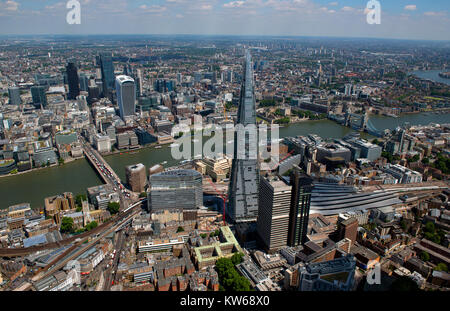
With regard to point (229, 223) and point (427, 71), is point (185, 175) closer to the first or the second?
point (229, 223)

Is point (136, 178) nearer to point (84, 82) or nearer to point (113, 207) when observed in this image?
point (113, 207)

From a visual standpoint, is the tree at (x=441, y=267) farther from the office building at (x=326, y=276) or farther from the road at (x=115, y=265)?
the road at (x=115, y=265)

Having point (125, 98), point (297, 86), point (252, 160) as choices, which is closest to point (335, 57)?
point (297, 86)

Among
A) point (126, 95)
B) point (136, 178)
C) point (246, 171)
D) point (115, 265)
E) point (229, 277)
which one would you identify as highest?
point (126, 95)

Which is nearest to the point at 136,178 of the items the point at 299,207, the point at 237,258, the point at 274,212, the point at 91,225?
the point at 91,225

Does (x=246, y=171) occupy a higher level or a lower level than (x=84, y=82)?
lower

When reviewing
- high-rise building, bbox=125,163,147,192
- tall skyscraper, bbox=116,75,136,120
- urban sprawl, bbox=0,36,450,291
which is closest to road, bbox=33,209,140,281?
urban sprawl, bbox=0,36,450,291
